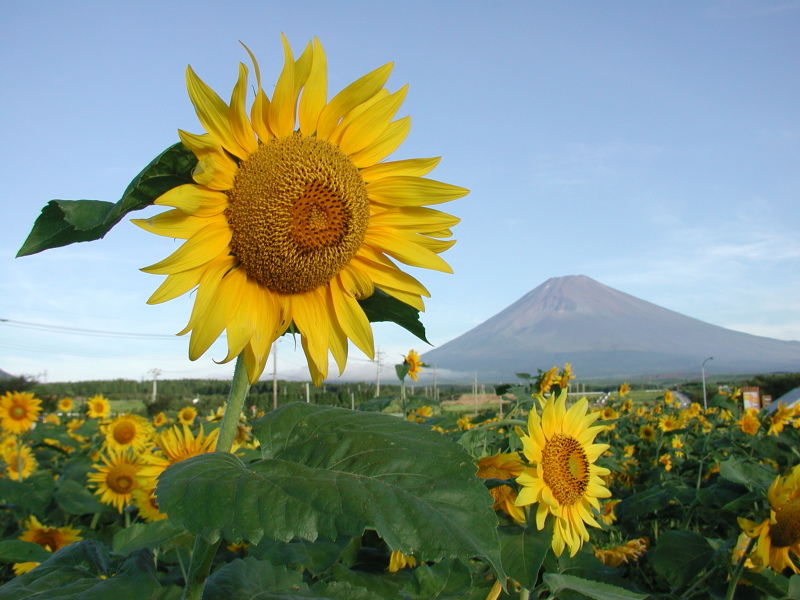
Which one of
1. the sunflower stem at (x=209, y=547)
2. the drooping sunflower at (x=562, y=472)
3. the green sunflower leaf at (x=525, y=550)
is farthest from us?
the drooping sunflower at (x=562, y=472)

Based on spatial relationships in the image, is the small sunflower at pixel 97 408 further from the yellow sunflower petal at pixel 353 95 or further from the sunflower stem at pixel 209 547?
the yellow sunflower petal at pixel 353 95

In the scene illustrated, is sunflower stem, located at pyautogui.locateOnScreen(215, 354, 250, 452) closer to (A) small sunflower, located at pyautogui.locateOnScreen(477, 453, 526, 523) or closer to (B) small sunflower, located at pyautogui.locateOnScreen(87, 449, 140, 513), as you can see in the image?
(A) small sunflower, located at pyautogui.locateOnScreen(477, 453, 526, 523)

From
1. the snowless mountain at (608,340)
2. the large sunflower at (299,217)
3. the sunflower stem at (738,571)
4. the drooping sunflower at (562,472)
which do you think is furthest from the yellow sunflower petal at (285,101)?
the snowless mountain at (608,340)

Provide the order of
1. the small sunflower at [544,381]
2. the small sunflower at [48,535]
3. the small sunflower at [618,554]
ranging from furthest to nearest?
the small sunflower at [544,381] → the small sunflower at [618,554] → the small sunflower at [48,535]

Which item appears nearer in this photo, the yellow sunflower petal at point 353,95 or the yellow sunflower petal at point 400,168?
the yellow sunflower petal at point 353,95

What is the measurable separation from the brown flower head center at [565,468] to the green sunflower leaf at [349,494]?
3.75ft

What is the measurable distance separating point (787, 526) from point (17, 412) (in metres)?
6.69

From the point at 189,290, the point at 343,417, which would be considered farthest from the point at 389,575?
the point at 189,290

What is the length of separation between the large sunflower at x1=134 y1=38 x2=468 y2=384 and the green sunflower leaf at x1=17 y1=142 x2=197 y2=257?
46mm

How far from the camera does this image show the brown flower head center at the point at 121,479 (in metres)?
4.23

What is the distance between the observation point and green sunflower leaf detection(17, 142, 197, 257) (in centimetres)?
113

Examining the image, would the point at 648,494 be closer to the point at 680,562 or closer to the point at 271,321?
the point at 680,562

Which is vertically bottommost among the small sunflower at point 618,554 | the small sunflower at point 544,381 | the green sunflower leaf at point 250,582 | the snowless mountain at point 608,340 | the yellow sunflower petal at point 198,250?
the small sunflower at point 618,554

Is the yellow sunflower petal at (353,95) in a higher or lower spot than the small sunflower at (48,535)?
higher
